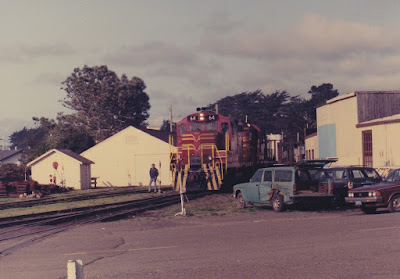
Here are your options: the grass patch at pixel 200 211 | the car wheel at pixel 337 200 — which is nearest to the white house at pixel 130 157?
the grass patch at pixel 200 211

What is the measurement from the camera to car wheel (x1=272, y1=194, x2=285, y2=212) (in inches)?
750

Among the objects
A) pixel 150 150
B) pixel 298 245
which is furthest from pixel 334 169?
pixel 150 150

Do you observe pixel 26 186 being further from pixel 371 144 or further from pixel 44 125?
pixel 44 125

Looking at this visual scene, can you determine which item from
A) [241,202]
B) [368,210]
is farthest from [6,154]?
[368,210]

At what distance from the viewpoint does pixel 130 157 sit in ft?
166

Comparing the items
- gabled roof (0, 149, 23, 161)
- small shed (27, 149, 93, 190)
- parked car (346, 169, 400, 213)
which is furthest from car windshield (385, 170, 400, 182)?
gabled roof (0, 149, 23, 161)

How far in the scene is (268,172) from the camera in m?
20.1

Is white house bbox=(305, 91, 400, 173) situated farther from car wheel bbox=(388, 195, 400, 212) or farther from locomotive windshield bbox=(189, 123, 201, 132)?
car wheel bbox=(388, 195, 400, 212)

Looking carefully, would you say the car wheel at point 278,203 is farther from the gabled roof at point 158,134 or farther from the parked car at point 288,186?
the gabled roof at point 158,134

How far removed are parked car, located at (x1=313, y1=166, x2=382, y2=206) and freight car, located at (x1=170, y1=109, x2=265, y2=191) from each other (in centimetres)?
739

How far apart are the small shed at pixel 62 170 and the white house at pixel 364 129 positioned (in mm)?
20285

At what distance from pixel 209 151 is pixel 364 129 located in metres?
12.1

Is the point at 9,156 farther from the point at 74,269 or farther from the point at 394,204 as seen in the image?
the point at 74,269

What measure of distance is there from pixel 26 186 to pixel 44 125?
1664 inches
